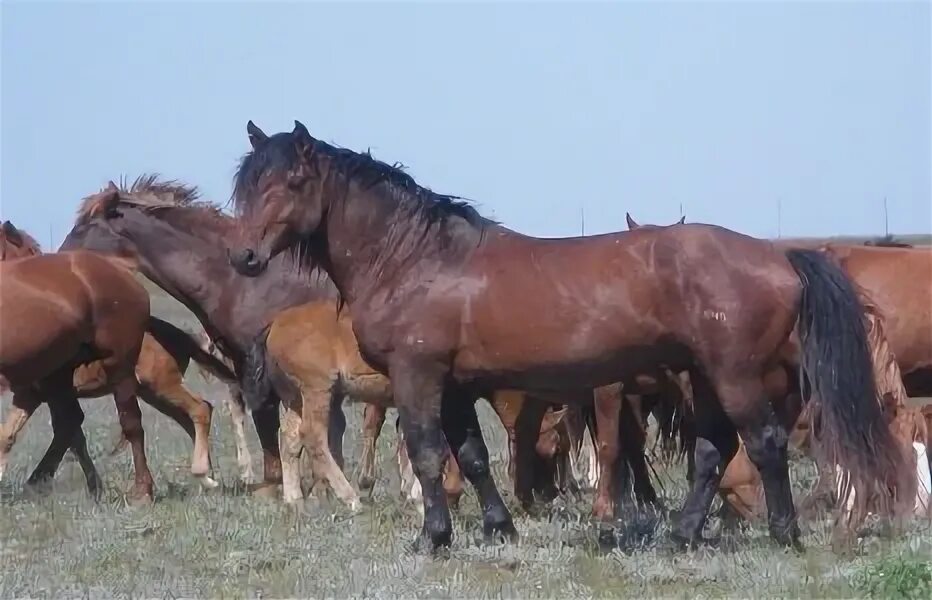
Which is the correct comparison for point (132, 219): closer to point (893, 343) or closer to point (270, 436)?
point (270, 436)

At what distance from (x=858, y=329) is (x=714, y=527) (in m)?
1.56

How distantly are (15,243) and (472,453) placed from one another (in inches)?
209

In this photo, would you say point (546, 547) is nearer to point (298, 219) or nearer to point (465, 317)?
point (465, 317)

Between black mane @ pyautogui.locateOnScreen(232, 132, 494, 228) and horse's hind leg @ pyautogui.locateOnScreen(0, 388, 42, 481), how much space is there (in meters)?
4.00

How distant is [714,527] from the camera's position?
25.6 ft

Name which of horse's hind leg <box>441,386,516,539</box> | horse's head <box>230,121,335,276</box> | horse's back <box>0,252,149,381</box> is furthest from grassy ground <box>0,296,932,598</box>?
horse's head <box>230,121,335,276</box>

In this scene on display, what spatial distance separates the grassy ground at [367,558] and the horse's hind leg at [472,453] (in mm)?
185

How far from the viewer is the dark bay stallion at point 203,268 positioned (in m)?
10.2

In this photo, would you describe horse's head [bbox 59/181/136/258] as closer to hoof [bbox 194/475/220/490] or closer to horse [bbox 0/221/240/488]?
horse [bbox 0/221/240/488]

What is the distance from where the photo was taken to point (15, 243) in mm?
11078

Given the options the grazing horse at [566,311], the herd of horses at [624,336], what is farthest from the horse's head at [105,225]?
the grazing horse at [566,311]

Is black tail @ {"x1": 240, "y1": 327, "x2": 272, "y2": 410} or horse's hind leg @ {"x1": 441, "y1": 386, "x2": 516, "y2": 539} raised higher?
black tail @ {"x1": 240, "y1": 327, "x2": 272, "y2": 410}

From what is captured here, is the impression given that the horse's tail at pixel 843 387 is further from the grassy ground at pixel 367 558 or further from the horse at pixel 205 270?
the horse at pixel 205 270

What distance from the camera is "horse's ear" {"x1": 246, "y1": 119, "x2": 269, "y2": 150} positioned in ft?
24.0
